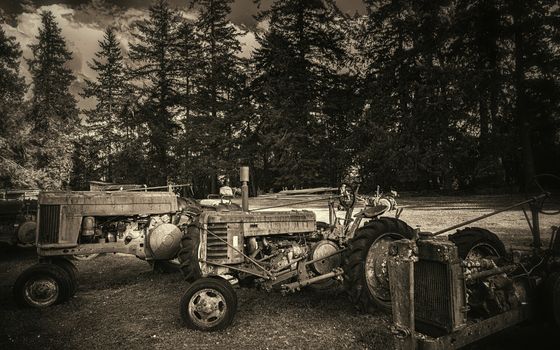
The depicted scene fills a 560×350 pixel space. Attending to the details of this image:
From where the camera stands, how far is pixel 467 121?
1880 cm

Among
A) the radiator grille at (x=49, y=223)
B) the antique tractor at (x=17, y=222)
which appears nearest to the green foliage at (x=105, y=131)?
the antique tractor at (x=17, y=222)

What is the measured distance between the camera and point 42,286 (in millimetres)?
5168

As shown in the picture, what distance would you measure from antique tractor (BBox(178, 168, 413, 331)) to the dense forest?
13.7 metres

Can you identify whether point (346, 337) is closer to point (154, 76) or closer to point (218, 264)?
point (218, 264)

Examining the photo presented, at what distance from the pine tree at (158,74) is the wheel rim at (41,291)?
23.5 meters

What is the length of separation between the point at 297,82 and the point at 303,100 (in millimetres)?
1164

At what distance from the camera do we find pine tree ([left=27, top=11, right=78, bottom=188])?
23.9 meters

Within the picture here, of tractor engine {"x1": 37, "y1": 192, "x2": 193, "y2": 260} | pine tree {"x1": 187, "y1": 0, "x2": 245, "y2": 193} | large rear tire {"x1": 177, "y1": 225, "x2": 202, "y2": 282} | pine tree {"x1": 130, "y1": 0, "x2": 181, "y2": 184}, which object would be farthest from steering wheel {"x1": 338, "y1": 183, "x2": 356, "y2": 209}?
pine tree {"x1": 130, "y1": 0, "x2": 181, "y2": 184}

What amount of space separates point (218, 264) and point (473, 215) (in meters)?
8.75

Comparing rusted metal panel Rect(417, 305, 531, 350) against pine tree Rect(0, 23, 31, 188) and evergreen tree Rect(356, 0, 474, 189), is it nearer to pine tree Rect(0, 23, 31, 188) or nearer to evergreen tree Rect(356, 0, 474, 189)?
evergreen tree Rect(356, 0, 474, 189)

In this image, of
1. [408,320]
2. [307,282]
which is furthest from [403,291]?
[307,282]

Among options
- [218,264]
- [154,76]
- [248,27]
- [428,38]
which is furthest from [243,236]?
[154,76]

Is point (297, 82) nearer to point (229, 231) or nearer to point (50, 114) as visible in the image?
point (50, 114)

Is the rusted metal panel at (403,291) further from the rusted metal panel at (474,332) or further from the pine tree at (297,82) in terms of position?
the pine tree at (297,82)
